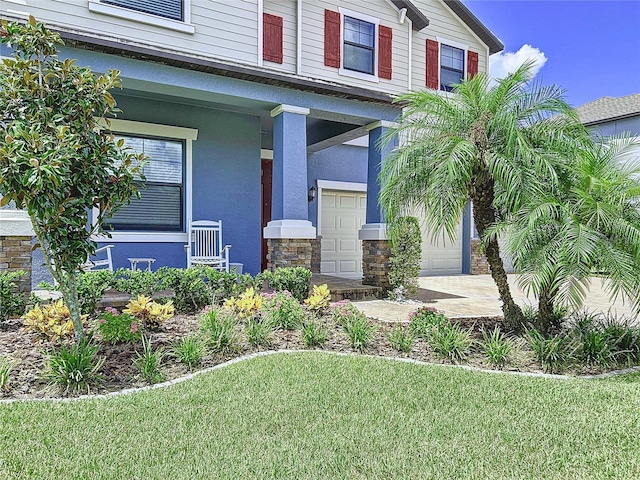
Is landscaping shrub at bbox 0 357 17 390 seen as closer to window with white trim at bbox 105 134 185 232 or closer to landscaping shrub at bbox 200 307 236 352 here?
landscaping shrub at bbox 200 307 236 352

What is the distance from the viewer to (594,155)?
492 centimetres

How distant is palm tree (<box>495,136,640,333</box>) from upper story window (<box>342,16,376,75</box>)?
6.40m

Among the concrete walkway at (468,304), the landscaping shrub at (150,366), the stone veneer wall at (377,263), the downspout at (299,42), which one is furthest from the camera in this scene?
the downspout at (299,42)

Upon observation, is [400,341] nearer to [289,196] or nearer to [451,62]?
[289,196]

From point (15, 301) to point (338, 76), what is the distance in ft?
24.3

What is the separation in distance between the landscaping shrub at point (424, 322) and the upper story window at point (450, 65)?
8.17 m

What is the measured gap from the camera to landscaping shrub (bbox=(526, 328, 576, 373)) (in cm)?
437

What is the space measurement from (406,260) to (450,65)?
6560mm

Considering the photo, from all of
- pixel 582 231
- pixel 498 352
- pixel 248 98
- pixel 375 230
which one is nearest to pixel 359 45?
pixel 248 98

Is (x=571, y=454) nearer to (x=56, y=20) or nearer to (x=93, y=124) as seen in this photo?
(x=93, y=124)

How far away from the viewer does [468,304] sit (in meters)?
7.95

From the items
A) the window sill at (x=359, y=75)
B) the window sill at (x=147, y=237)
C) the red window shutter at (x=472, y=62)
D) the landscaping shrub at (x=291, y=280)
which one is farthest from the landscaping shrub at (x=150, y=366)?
the red window shutter at (x=472, y=62)

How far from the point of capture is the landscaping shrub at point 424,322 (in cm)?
515

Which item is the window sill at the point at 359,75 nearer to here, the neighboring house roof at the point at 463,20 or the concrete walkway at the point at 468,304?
the neighboring house roof at the point at 463,20
